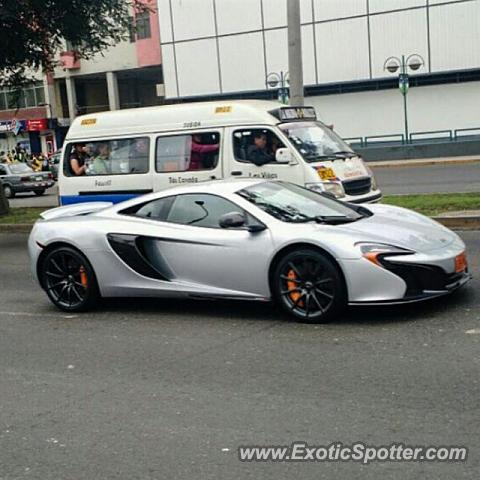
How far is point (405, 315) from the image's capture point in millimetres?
6961

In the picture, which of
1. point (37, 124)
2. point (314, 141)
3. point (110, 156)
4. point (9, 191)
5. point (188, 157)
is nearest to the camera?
point (314, 141)

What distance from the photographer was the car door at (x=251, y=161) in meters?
11.4

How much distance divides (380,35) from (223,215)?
3483cm

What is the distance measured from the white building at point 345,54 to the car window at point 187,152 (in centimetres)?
2906

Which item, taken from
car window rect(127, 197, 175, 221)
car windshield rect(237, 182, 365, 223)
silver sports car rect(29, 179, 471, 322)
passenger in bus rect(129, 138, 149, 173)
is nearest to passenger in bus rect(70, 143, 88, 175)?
passenger in bus rect(129, 138, 149, 173)

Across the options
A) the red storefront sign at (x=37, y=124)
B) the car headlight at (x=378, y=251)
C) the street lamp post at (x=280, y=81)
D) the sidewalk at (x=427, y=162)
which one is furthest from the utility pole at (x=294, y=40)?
the red storefront sign at (x=37, y=124)

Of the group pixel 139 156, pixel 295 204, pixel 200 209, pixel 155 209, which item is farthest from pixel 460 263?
pixel 139 156

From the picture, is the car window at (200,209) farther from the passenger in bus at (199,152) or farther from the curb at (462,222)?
the curb at (462,222)

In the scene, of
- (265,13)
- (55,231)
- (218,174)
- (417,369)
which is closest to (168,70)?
(265,13)

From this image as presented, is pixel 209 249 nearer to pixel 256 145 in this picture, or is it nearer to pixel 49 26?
pixel 256 145

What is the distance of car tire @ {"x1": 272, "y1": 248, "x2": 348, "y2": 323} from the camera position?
679cm

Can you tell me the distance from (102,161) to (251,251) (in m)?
6.73

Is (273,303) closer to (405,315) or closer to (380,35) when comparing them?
(405,315)

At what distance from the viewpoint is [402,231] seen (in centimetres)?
707
